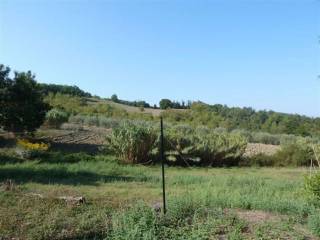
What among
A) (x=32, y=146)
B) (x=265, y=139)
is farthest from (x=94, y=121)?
(x=32, y=146)

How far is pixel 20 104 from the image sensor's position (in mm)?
19234

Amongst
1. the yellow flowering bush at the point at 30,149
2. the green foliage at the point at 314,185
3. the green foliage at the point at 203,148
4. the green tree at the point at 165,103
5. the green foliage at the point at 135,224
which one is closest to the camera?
the green foliage at the point at 135,224

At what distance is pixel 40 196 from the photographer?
9203mm

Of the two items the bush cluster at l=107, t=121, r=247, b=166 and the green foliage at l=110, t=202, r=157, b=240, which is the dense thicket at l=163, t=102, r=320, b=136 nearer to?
the bush cluster at l=107, t=121, r=247, b=166

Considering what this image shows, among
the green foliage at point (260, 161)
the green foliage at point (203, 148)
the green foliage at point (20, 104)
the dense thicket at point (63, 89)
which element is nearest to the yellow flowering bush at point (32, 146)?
the green foliage at point (20, 104)

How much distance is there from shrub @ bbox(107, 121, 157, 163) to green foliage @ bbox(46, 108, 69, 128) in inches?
236

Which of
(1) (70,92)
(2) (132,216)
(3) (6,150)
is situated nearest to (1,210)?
(2) (132,216)

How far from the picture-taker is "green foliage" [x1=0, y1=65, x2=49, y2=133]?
1888 cm

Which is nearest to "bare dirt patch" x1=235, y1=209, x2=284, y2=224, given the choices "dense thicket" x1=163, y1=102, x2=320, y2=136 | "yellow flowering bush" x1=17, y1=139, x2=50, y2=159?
"yellow flowering bush" x1=17, y1=139, x2=50, y2=159

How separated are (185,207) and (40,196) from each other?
293 centimetres

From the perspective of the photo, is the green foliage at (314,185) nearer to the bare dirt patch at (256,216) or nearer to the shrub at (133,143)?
the bare dirt patch at (256,216)

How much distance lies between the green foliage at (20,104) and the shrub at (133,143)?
3252 millimetres

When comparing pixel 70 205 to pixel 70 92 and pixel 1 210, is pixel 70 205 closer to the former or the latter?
pixel 1 210

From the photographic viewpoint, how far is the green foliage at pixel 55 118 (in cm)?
2338
